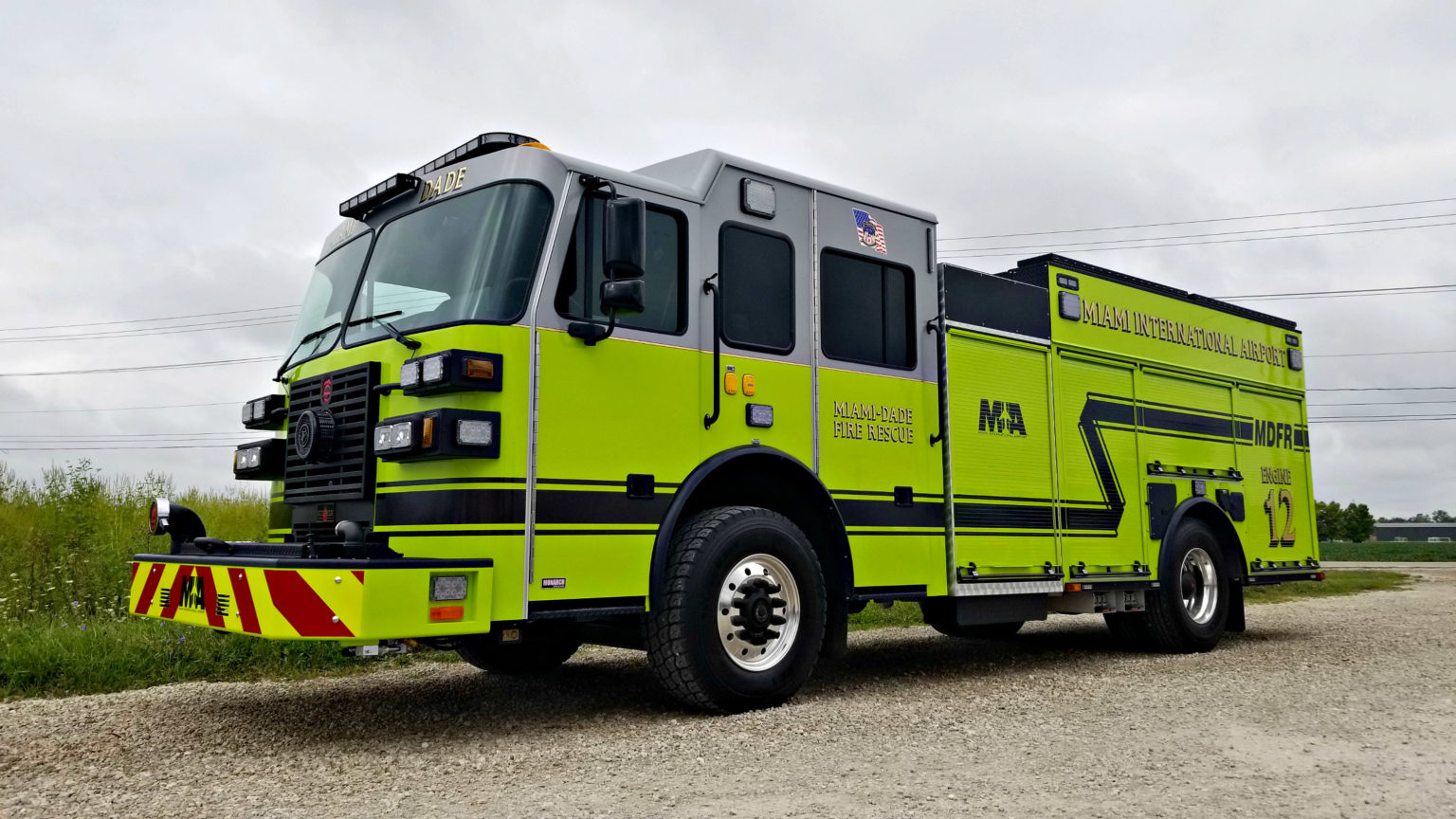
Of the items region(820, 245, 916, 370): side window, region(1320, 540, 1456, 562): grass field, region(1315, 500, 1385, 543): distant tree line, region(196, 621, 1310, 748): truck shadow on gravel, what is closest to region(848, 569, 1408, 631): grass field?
region(196, 621, 1310, 748): truck shadow on gravel

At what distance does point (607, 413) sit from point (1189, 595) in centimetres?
588

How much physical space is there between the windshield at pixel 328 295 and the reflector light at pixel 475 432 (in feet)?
4.68

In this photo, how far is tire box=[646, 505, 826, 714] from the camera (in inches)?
208

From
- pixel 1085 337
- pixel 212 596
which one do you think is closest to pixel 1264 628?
pixel 1085 337

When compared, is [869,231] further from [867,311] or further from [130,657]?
[130,657]

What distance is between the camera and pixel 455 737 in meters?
5.12

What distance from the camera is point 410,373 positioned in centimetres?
482

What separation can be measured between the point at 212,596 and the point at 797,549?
287cm

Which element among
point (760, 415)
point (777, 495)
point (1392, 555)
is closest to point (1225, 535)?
point (777, 495)

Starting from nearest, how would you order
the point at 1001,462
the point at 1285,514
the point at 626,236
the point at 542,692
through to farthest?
the point at 626,236, the point at 542,692, the point at 1001,462, the point at 1285,514

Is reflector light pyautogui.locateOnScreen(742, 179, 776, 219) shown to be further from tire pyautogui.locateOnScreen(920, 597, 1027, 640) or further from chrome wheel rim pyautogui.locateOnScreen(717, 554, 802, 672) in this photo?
tire pyautogui.locateOnScreen(920, 597, 1027, 640)

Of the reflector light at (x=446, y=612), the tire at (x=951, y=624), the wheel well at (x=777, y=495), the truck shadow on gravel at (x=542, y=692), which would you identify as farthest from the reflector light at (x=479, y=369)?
the tire at (x=951, y=624)

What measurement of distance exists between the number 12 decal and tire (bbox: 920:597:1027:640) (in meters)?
2.45

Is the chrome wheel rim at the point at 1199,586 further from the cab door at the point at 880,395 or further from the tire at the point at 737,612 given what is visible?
the tire at the point at 737,612
